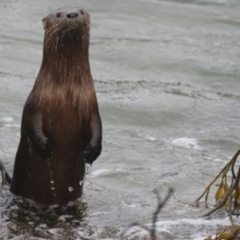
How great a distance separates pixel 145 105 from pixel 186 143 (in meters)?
1.12

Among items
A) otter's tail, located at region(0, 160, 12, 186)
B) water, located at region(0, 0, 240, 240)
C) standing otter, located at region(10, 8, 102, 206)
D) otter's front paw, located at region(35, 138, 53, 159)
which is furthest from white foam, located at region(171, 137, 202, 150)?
otter's front paw, located at region(35, 138, 53, 159)

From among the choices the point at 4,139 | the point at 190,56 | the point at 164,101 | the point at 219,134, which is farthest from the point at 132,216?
the point at 190,56

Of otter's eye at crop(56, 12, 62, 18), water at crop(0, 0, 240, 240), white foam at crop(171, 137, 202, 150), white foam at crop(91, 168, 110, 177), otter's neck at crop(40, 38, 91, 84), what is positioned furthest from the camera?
white foam at crop(171, 137, 202, 150)

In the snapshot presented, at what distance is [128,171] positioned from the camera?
25.6 ft

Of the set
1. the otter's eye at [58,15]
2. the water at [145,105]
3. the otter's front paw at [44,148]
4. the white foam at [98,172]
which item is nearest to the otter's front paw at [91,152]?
the otter's front paw at [44,148]

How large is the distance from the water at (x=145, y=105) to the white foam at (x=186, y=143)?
1cm

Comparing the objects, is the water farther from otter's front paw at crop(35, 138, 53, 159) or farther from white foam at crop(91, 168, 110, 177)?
otter's front paw at crop(35, 138, 53, 159)

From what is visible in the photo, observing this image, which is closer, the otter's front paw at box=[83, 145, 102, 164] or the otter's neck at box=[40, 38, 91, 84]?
the otter's front paw at box=[83, 145, 102, 164]

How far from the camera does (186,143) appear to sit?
8.66 m

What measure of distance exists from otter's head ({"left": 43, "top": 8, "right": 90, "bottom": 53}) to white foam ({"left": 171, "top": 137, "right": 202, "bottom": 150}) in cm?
219

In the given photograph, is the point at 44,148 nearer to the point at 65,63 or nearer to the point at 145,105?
the point at 65,63

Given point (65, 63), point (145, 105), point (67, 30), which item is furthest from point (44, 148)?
point (145, 105)

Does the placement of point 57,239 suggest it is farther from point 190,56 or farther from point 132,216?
point 190,56

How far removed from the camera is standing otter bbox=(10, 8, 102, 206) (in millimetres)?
6445
